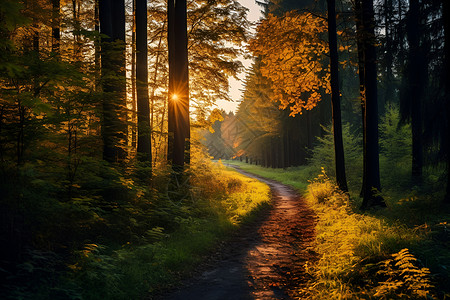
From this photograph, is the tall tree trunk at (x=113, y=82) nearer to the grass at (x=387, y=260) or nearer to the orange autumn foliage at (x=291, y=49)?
the grass at (x=387, y=260)

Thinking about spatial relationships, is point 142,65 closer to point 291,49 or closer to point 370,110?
point 291,49

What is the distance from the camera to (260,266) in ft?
20.9

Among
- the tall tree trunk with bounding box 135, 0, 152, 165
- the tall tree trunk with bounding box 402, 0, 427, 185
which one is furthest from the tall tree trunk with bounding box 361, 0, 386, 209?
the tall tree trunk with bounding box 135, 0, 152, 165

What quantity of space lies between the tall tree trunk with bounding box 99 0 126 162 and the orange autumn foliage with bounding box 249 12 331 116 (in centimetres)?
691

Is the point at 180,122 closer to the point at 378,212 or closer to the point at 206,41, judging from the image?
the point at 206,41

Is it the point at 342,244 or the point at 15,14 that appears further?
the point at 342,244

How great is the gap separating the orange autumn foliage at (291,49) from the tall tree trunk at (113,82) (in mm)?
6909

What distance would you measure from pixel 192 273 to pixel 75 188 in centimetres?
324

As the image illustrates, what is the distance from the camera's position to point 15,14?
11.9ft

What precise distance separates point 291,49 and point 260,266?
1061 cm

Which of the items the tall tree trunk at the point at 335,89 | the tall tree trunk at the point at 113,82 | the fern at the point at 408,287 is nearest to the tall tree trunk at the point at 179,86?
the tall tree trunk at the point at 113,82

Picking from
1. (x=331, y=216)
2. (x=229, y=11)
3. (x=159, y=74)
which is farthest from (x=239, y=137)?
(x=331, y=216)

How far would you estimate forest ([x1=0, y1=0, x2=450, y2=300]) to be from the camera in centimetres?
433

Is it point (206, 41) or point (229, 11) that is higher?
point (229, 11)
